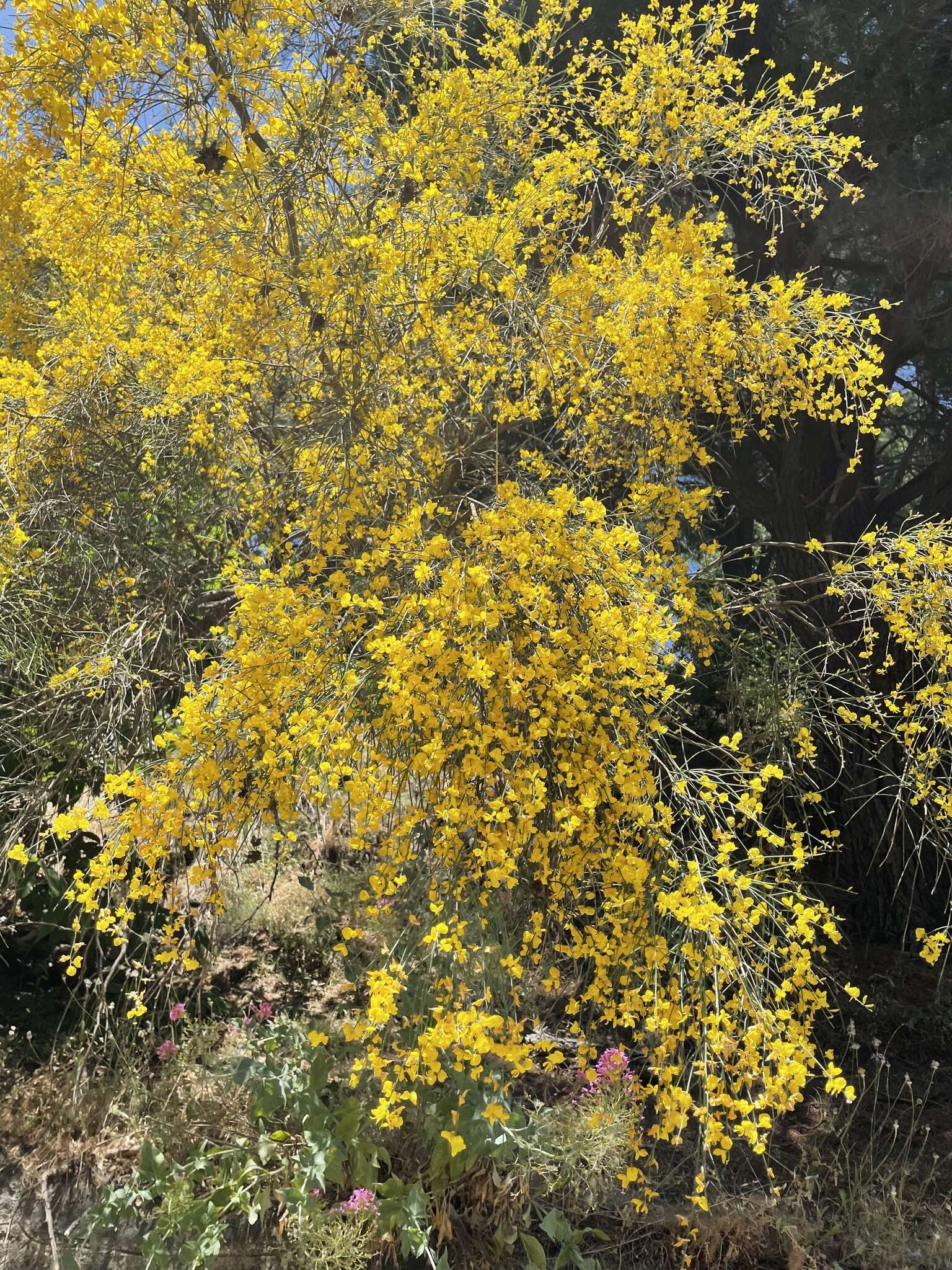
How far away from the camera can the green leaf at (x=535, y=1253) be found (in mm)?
2479

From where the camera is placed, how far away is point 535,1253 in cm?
249

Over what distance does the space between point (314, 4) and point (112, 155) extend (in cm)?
85

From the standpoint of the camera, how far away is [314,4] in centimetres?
312

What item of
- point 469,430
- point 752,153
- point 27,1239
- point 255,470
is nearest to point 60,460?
point 255,470

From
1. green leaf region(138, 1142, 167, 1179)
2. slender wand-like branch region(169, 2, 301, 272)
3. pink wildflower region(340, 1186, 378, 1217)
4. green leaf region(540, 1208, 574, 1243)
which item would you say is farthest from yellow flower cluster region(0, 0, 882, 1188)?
green leaf region(138, 1142, 167, 1179)

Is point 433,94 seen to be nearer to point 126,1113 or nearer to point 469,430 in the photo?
point 469,430

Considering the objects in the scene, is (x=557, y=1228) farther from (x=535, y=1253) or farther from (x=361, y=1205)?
(x=361, y=1205)

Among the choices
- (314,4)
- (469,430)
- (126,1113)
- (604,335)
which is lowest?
(126,1113)

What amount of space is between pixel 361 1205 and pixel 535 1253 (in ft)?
1.60

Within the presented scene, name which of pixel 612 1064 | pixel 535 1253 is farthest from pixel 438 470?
pixel 535 1253

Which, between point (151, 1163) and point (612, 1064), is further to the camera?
point (612, 1064)

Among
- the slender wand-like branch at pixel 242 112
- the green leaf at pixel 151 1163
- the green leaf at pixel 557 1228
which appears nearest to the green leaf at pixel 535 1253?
the green leaf at pixel 557 1228

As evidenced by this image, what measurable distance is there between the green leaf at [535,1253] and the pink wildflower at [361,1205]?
412mm

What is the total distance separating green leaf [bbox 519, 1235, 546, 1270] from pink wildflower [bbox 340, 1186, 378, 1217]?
41 cm
